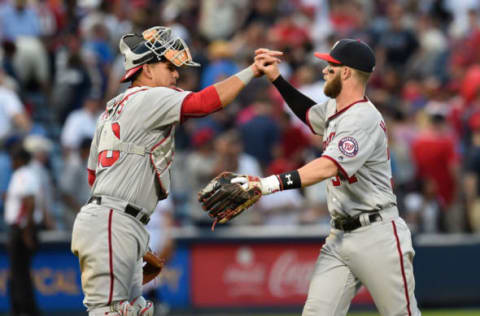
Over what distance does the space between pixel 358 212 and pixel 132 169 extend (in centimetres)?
164

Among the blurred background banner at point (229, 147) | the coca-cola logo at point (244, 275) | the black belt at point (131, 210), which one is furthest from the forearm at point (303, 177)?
the coca-cola logo at point (244, 275)

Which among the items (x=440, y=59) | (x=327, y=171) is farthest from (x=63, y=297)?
(x=440, y=59)

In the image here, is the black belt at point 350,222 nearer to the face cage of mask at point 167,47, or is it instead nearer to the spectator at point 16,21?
the face cage of mask at point 167,47

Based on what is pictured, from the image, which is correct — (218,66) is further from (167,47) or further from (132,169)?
(132,169)

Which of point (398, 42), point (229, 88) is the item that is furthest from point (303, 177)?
point (398, 42)

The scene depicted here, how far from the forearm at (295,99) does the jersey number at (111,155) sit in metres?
1.40

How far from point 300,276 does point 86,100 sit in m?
3.85

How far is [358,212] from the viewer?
6645mm

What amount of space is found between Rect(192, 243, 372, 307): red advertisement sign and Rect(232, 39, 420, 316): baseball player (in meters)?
5.46

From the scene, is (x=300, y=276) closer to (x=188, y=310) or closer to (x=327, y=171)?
(x=188, y=310)

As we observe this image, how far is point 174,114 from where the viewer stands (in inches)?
252

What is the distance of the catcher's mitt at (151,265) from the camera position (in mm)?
6959

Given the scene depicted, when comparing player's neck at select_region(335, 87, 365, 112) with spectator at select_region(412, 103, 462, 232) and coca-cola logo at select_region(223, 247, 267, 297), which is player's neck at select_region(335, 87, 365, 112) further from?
spectator at select_region(412, 103, 462, 232)

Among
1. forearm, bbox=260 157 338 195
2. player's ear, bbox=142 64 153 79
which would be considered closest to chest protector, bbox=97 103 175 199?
player's ear, bbox=142 64 153 79
